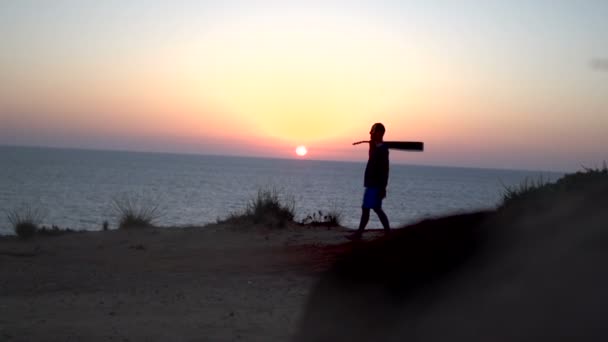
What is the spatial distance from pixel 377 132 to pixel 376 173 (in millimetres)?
637

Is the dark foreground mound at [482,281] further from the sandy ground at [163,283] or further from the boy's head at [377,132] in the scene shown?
the boy's head at [377,132]

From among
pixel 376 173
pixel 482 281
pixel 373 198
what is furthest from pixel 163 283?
pixel 482 281

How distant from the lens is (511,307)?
1528 mm

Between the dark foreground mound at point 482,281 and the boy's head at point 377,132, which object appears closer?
the dark foreground mound at point 482,281

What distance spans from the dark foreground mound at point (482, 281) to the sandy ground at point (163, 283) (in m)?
1.91

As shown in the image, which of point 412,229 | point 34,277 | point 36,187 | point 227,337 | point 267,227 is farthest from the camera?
point 36,187

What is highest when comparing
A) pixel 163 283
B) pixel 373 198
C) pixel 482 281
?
pixel 482 281

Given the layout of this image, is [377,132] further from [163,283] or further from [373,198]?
[163,283]

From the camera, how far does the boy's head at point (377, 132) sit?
10305mm

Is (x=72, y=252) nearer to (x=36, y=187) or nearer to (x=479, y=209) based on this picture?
(x=479, y=209)

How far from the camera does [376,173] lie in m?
10.6

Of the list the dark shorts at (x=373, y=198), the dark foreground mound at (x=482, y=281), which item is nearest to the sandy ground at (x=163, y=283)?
the dark shorts at (x=373, y=198)

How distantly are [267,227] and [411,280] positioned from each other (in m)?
13.2

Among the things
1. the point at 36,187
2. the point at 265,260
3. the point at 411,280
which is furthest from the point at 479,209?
the point at 36,187
